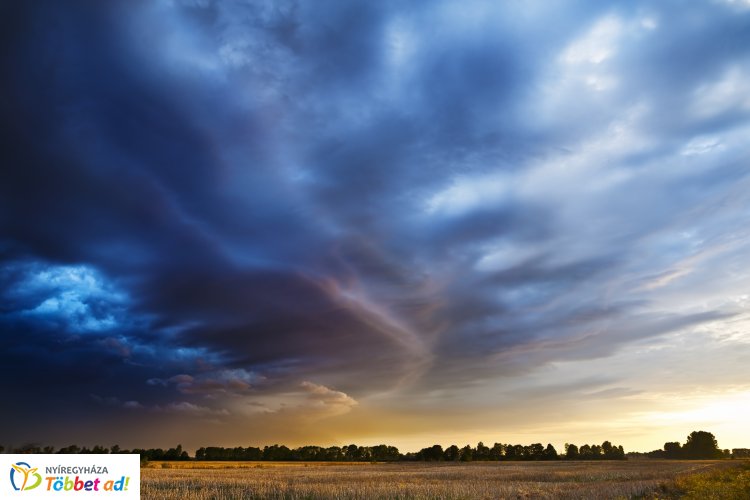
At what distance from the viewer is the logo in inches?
757

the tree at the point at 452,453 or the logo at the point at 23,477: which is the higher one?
the logo at the point at 23,477

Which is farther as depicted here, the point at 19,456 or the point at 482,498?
the point at 482,498

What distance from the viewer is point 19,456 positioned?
19578 millimetres

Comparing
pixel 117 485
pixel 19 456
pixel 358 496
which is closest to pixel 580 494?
pixel 358 496

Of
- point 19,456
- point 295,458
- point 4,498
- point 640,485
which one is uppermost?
point 19,456

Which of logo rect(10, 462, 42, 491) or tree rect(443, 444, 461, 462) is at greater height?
logo rect(10, 462, 42, 491)

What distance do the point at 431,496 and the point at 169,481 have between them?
26.6 metres

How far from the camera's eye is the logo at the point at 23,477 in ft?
63.1

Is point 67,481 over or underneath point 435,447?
over

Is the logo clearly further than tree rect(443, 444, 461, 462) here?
No

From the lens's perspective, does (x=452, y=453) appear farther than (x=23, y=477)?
Yes

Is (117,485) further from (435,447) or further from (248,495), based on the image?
(435,447)

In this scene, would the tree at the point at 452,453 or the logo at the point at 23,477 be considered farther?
the tree at the point at 452,453

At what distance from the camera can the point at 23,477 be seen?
19.4 m
